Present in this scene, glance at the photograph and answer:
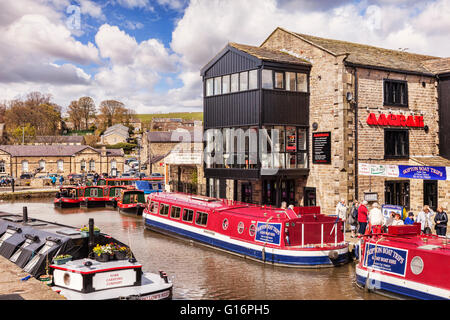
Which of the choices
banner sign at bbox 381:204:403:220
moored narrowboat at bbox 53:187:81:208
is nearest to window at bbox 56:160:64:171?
moored narrowboat at bbox 53:187:81:208

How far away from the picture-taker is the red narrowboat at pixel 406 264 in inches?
402

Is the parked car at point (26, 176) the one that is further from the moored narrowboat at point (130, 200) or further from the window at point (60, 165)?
the moored narrowboat at point (130, 200)

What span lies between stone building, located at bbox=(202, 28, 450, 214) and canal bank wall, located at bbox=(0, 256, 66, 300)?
11997 millimetres

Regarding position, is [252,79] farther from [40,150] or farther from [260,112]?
[40,150]

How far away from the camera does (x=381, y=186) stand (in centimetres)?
2139

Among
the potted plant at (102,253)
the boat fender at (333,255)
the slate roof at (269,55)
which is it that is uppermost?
the slate roof at (269,55)

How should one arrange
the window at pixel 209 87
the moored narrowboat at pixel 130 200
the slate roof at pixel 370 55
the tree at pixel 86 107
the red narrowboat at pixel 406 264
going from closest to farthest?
1. the red narrowboat at pixel 406 264
2. the slate roof at pixel 370 55
3. the window at pixel 209 87
4. the moored narrowboat at pixel 130 200
5. the tree at pixel 86 107

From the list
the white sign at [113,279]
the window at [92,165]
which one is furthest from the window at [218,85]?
the window at [92,165]

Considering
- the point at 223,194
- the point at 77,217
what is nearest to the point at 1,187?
the point at 77,217

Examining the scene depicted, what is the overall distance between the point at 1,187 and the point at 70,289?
3817cm

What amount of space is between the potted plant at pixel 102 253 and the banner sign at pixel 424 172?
12507 millimetres

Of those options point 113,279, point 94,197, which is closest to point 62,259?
point 113,279

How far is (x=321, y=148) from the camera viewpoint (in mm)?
20922

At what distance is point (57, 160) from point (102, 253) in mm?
46583
